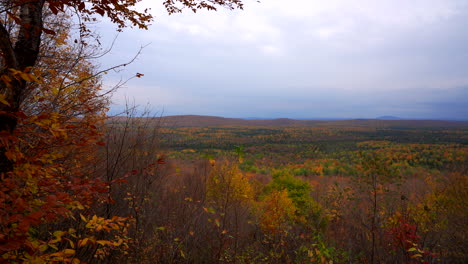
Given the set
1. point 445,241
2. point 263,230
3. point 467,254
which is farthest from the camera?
point 263,230

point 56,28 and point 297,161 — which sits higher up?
point 56,28

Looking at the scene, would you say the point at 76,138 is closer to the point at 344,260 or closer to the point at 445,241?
the point at 344,260

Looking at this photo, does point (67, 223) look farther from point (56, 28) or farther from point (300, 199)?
point (300, 199)

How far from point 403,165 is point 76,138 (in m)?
36.5

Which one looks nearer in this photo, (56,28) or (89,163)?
(56,28)

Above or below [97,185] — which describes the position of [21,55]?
above

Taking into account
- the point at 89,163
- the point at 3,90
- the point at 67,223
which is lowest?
the point at 67,223

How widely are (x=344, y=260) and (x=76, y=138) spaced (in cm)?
589

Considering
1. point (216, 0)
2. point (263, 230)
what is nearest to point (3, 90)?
point (216, 0)

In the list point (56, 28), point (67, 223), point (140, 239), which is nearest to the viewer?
point (67, 223)

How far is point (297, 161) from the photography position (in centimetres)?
4038

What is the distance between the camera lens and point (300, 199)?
14.6m

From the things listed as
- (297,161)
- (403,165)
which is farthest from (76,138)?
(297,161)

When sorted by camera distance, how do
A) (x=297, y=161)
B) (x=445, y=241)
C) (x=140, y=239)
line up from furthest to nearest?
(x=297, y=161) → (x=445, y=241) → (x=140, y=239)
